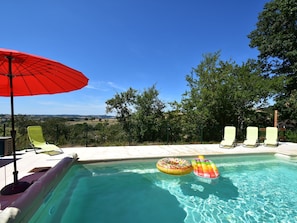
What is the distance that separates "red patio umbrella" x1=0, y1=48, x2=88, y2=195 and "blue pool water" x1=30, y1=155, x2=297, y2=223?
138 centimetres

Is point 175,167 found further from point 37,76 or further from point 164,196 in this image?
point 37,76

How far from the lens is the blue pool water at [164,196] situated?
3.81m

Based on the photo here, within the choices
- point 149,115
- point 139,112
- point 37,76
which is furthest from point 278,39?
point 37,76

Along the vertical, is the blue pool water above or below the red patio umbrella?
below

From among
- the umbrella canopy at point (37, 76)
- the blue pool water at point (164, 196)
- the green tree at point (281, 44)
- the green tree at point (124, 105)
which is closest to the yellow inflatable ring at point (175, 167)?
the blue pool water at point (164, 196)

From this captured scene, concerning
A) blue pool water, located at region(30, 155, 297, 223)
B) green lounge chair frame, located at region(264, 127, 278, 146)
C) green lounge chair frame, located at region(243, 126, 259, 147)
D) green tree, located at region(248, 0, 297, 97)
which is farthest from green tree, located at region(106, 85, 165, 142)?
green tree, located at region(248, 0, 297, 97)

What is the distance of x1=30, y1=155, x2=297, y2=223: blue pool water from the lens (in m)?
3.81

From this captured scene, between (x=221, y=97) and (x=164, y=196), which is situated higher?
(x=221, y=97)

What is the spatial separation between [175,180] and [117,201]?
210 centimetres

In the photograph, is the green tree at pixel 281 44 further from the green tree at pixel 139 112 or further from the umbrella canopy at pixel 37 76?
the umbrella canopy at pixel 37 76

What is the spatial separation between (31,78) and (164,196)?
4.23m

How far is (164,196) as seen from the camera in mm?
4746

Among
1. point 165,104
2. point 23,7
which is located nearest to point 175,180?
point 165,104

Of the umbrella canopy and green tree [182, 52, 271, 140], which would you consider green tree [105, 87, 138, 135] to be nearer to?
green tree [182, 52, 271, 140]
